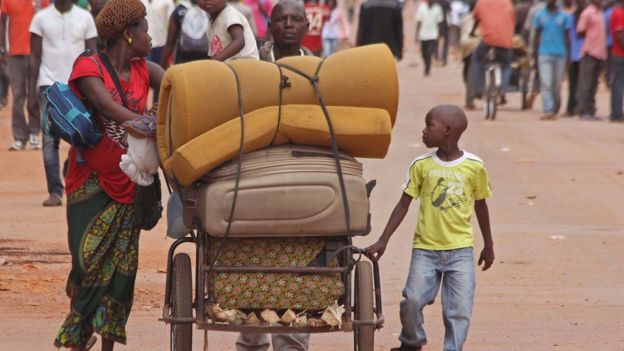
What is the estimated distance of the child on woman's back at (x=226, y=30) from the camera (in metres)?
8.87

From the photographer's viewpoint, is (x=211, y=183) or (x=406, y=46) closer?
(x=211, y=183)

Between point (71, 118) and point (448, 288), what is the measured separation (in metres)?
1.84

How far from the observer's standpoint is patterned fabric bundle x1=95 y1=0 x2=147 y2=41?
253 inches

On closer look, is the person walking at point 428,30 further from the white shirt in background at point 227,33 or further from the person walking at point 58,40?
the white shirt in background at point 227,33

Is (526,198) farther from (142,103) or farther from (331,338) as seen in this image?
(142,103)

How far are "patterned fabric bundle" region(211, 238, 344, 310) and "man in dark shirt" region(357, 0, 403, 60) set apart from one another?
17021 mm

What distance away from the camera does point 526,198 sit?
43.4 feet

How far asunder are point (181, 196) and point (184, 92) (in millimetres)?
494

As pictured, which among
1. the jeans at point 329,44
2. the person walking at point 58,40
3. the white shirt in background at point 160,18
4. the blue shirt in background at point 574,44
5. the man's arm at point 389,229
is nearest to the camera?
the man's arm at point 389,229

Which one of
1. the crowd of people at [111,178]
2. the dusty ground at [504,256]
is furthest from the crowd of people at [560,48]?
the crowd of people at [111,178]

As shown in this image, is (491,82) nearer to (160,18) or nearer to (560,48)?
(560,48)

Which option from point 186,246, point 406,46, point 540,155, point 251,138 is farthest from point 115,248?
point 406,46

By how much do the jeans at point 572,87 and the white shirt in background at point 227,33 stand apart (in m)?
14.1

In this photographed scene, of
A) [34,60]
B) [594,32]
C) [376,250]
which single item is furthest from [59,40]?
[594,32]
